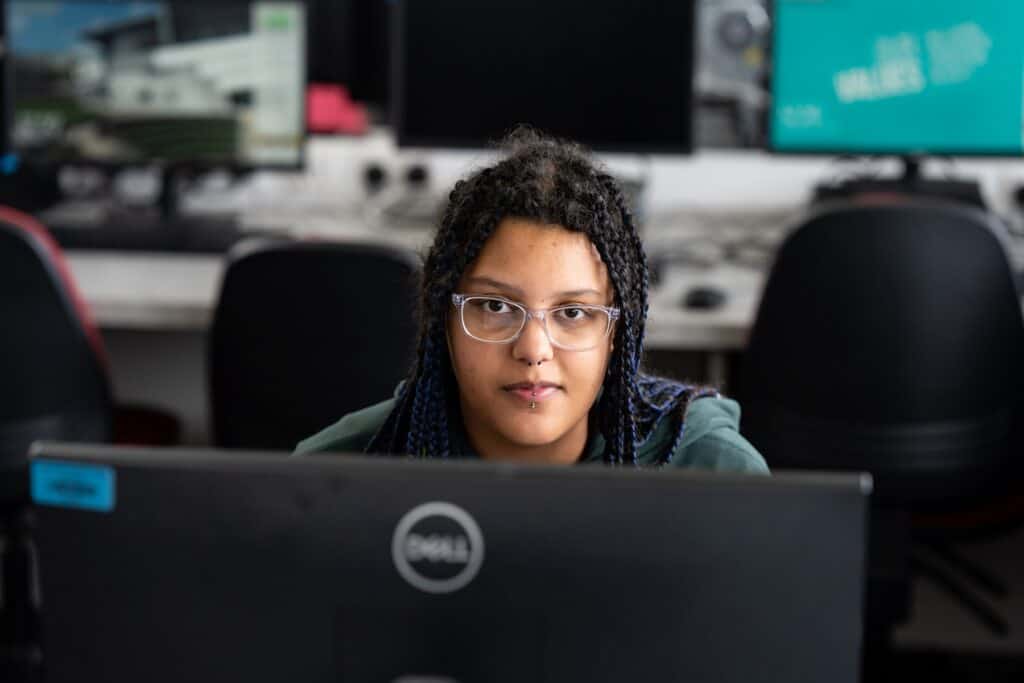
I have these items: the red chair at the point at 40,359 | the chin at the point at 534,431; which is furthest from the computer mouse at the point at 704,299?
the chin at the point at 534,431

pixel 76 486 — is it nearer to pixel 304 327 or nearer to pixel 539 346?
pixel 539 346

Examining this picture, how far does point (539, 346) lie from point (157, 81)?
2.15m

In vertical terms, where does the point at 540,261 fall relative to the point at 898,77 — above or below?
below

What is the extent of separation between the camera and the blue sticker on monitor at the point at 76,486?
0.51 meters

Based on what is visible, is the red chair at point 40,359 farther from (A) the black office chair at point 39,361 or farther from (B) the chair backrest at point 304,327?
(B) the chair backrest at point 304,327

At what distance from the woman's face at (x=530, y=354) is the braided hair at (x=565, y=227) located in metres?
0.01

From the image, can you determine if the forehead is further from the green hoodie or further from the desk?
the desk

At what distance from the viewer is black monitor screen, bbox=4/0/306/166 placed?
269 centimetres

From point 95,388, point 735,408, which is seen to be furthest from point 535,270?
point 95,388

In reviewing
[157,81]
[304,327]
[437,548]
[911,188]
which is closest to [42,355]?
[304,327]

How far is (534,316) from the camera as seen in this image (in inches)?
33.4

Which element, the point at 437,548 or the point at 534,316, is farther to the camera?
the point at 534,316

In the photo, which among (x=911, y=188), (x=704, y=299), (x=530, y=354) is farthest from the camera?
(x=911, y=188)

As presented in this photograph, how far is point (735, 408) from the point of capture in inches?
37.9
